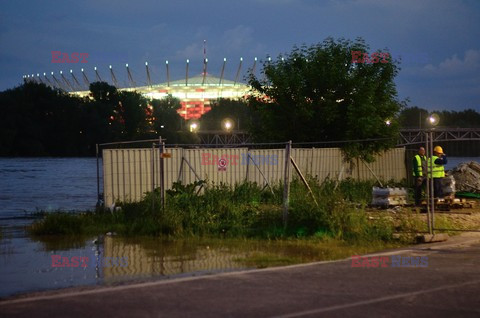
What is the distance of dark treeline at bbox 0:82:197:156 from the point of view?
91.4m

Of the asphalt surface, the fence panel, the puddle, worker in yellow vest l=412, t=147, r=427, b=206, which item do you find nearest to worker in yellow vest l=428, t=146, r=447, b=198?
worker in yellow vest l=412, t=147, r=427, b=206

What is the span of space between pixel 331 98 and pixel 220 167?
9222mm

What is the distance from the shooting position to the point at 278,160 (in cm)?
2242

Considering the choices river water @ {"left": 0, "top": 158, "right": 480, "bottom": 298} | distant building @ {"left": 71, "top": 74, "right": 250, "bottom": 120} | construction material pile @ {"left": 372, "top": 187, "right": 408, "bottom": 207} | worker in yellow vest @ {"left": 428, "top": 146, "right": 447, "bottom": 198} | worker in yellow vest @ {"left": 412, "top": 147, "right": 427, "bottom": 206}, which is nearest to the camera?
river water @ {"left": 0, "top": 158, "right": 480, "bottom": 298}

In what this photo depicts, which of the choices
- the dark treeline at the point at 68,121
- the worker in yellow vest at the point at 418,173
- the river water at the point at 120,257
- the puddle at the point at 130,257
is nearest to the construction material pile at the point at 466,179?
the worker in yellow vest at the point at 418,173

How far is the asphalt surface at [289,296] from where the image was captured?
735 centimetres

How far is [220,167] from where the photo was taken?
20.7 meters

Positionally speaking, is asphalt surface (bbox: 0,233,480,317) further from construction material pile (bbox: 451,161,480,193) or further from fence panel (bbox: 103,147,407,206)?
construction material pile (bbox: 451,161,480,193)

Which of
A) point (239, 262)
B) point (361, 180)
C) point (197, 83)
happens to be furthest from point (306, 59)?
point (197, 83)

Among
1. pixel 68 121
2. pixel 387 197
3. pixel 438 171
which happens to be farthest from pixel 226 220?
pixel 68 121

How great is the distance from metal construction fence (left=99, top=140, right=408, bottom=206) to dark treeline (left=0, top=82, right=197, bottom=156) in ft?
236

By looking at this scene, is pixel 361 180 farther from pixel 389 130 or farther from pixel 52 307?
pixel 52 307

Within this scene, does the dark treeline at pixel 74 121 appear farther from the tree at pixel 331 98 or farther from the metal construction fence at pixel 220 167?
the metal construction fence at pixel 220 167

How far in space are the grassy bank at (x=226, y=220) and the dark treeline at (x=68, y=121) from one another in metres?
77.4
